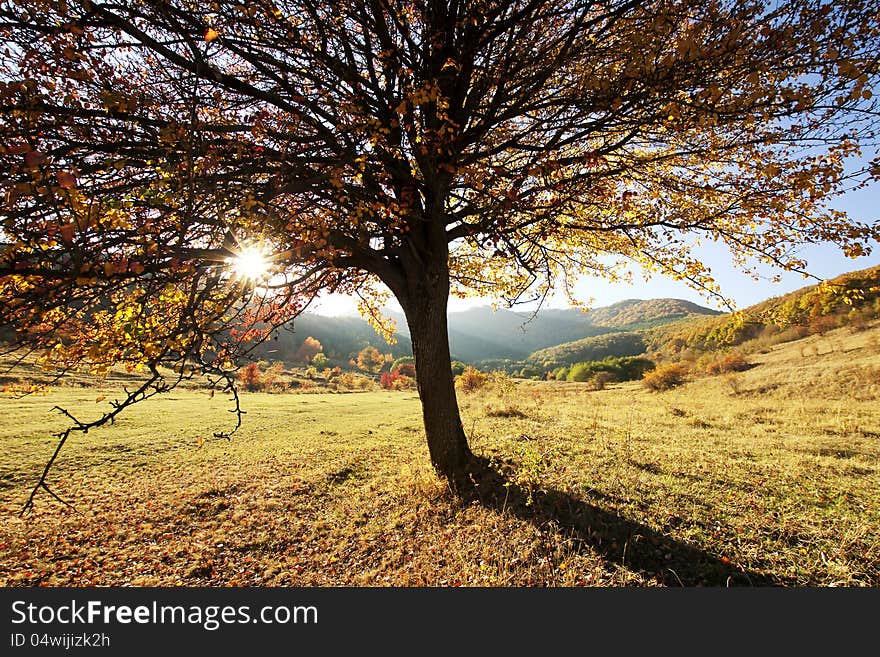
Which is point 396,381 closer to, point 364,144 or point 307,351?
point 307,351

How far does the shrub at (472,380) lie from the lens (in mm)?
26438

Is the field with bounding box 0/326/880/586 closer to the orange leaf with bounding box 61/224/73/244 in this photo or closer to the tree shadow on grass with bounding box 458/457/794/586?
the tree shadow on grass with bounding box 458/457/794/586

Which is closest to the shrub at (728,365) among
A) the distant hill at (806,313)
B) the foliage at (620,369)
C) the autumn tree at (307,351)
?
the distant hill at (806,313)

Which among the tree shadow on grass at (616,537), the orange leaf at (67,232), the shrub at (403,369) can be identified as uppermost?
the orange leaf at (67,232)

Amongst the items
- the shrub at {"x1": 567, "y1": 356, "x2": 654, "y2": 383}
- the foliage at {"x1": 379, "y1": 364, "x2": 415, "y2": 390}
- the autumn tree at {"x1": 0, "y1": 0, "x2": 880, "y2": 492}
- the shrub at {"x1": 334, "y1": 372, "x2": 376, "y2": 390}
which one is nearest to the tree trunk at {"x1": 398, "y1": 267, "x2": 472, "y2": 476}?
the autumn tree at {"x1": 0, "y1": 0, "x2": 880, "y2": 492}

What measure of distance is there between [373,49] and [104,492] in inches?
377

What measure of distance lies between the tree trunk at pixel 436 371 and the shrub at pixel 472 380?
19.4 metres

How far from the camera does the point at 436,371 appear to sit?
6453 millimetres

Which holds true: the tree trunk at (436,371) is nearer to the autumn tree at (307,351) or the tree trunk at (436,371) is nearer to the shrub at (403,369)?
the shrub at (403,369)

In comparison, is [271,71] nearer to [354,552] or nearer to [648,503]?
[354,552]

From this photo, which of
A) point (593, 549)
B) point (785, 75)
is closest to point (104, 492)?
point (593, 549)

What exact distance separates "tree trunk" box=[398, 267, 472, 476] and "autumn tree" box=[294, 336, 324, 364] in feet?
271

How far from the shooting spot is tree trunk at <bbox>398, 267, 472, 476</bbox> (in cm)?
636

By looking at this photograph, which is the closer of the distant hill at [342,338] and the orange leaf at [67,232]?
the orange leaf at [67,232]
